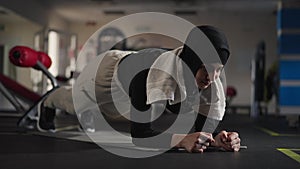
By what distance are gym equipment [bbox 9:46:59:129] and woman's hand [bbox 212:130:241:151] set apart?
1.18 metres

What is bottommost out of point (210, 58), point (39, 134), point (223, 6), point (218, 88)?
point (39, 134)

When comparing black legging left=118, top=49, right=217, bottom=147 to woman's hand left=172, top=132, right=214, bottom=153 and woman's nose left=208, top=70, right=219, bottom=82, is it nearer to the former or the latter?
woman's hand left=172, top=132, right=214, bottom=153

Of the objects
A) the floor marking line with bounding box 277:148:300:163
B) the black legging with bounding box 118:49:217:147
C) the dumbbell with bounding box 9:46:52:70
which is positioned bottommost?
the floor marking line with bounding box 277:148:300:163

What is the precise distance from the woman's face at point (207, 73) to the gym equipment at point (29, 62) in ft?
3.89

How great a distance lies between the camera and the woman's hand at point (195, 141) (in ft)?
4.45

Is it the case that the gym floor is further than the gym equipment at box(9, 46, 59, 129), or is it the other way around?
the gym equipment at box(9, 46, 59, 129)

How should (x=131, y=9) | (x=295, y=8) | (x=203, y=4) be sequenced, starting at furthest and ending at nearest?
1. (x=131, y=9)
2. (x=203, y=4)
3. (x=295, y=8)

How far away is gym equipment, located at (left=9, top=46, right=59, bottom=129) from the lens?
2.30m

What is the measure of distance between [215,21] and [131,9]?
83.1 inches

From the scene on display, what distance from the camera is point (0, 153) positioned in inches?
55.5

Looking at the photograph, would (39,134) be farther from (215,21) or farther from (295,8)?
(215,21)

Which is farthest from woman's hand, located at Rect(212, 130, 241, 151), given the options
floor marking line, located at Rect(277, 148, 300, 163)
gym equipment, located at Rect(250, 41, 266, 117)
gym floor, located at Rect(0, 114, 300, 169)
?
gym equipment, located at Rect(250, 41, 266, 117)

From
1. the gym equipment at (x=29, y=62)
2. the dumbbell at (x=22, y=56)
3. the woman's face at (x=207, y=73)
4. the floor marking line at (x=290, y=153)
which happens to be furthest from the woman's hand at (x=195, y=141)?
the dumbbell at (x=22, y=56)

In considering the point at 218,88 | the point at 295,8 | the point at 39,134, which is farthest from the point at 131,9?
the point at 218,88
